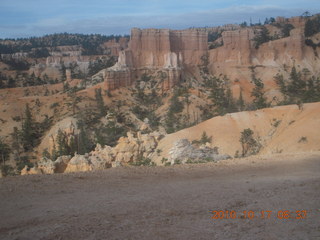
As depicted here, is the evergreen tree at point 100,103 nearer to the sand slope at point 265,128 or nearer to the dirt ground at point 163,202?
the sand slope at point 265,128

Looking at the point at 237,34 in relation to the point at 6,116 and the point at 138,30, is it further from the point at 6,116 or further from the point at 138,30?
the point at 6,116

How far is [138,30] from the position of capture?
56.6m

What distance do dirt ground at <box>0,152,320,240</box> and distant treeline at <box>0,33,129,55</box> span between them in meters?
104

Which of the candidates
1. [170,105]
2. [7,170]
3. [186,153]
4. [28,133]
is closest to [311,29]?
[170,105]

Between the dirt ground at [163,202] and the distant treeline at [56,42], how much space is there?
104 meters

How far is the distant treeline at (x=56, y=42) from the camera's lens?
114238 mm

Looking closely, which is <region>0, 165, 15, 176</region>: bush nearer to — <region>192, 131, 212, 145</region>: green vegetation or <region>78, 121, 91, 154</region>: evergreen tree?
<region>78, 121, 91, 154</region>: evergreen tree

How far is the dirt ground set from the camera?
18.0 ft

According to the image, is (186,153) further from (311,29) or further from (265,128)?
(311,29)

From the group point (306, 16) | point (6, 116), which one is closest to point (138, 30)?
point (6, 116)

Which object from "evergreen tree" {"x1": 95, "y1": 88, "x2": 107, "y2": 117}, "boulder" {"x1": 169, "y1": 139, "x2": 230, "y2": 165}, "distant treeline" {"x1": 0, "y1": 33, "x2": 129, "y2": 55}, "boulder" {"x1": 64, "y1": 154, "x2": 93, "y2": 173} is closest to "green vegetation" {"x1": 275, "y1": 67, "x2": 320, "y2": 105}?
"evergreen tree" {"x1": 95, "y1": 88, "x2": 107, "y2": 117}

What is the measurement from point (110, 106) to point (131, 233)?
38.7 metres

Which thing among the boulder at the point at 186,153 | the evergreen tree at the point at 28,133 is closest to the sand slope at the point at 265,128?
the boulder at the point at 186,153

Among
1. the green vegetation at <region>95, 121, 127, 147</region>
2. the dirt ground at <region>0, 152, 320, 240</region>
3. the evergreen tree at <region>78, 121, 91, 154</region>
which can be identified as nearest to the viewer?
the dirt ground at <region>0, 152, 320, 240</region>
